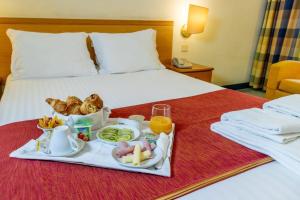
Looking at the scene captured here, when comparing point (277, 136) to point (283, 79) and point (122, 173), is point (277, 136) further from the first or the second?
point (283, 79)

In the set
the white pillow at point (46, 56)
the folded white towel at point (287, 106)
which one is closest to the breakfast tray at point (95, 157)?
the folded white towel at point (287, 106)

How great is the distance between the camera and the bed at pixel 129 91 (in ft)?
2.70

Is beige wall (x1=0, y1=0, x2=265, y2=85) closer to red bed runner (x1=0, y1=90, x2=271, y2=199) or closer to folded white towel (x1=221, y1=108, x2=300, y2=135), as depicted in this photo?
red bed runner (x1=0, y1=90, x2=271, y2=199)

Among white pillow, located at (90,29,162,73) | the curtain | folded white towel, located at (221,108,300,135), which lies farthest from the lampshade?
folded white towel, located at (221,108,300,135)

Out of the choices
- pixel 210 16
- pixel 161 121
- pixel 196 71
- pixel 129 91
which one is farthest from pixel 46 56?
pixel 210 16

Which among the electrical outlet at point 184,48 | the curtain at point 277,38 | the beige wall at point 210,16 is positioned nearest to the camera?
the beige wall at point 210,16

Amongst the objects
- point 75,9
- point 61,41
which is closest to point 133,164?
point 61,41

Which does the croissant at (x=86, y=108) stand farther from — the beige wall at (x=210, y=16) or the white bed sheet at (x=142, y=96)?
the beige wall at (x=210, y=16)

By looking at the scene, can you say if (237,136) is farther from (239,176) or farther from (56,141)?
(56,141)

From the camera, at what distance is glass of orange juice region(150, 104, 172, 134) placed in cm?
115

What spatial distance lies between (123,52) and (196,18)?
1182 millimetres

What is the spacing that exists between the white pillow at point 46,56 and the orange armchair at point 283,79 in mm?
2168

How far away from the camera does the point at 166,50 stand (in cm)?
316

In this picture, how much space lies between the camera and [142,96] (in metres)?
1.79
